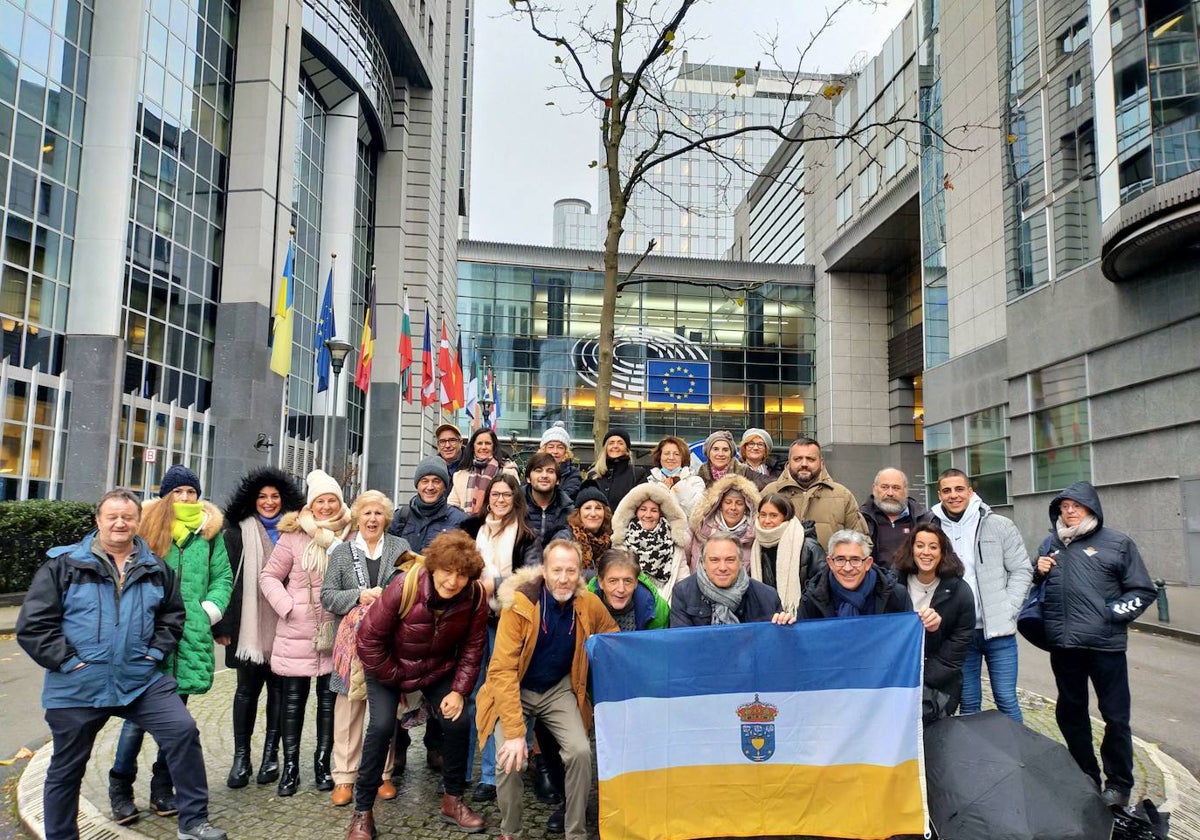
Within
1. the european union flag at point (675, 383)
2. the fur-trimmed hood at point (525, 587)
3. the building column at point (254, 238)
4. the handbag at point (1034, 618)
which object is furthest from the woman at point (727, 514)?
the european union flag at point (675, 383)

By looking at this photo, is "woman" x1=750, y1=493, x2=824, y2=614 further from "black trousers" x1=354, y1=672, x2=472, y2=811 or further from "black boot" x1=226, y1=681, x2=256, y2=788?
"black boot" x1=226, y1=681, x2=256, y2=788

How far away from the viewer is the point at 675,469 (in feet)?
26.6

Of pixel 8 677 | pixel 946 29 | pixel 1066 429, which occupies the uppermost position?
pixel 946 29

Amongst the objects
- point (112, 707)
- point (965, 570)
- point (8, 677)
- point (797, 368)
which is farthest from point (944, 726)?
point (797, 368)

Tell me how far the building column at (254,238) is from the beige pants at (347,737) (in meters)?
22.3

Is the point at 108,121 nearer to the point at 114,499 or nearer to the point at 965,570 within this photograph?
the point at 114,499

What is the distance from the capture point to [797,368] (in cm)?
5312

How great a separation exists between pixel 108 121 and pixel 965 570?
24944 millimetres

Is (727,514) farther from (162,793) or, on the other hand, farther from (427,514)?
(162,793)

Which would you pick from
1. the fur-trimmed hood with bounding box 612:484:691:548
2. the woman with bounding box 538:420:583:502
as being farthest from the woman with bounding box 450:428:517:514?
the fur-trimmed hood with bounding box 612:484:691:548

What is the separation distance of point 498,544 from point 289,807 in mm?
2167

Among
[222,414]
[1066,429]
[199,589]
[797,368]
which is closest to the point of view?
[199,589]

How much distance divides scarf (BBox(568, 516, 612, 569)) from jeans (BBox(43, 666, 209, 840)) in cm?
292

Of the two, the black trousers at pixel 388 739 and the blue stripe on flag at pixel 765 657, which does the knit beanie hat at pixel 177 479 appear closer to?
the black trousers at pixel 388 739
